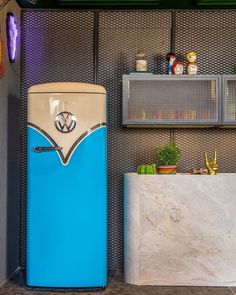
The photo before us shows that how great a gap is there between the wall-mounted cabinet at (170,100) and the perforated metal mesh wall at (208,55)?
301 millimetres

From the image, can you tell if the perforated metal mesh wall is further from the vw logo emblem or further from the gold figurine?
the vw logo emblem

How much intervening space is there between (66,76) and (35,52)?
1.26 feet

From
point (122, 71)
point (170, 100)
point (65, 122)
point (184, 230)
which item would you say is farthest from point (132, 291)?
point (122, 71)

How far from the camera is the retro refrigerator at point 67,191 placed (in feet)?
11.1

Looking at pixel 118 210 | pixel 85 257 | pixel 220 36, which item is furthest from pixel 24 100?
pixel 220 36

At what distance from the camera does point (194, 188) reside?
3475 mm

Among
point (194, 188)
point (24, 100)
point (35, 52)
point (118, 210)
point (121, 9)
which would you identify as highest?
point (121, 9)

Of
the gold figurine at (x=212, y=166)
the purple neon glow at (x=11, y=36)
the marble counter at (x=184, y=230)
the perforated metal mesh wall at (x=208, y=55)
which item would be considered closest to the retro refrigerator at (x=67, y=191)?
the marble counter at (x=184, y=230)

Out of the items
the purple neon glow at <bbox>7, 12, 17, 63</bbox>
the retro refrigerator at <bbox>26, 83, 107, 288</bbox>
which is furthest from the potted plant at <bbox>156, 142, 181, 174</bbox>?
the purple neon glow at <bbox>7, 12, 17, 63</bbox>

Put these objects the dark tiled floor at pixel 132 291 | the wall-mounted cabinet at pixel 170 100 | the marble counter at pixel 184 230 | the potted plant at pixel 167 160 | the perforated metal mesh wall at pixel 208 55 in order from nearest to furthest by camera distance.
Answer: the dark tiled floor at pixel 132 291, the marble counter at pixel 184 230, the potted plant at pixel 167 160, the wall-mounted cabinet at pixel 170 100, the perforated metal mesh wall at pixel 208 55

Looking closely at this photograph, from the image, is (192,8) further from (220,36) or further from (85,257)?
(85,257)

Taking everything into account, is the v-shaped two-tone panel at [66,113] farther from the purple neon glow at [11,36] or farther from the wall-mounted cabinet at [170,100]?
the purple neon glow at [11,36]

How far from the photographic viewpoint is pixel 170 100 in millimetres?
3816

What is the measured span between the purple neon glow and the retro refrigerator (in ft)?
1.95
